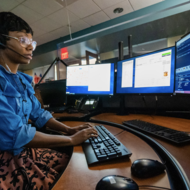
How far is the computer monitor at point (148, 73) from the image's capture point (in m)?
0.88

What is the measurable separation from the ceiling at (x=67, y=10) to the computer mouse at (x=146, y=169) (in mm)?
3384

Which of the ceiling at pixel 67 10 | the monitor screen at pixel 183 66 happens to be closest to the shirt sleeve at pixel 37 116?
the monitor screen at pixel 183 66

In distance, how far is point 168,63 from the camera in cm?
88

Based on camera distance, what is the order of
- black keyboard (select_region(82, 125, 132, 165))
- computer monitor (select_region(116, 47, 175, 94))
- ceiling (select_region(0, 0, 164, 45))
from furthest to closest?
ceiling (select_region(0, 0, 164, 45)) < computer monitor (select_region(116, 47, 175, 94)) < black keyboard (select_region(82, 125, 132, 165))

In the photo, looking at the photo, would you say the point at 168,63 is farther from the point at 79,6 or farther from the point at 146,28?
the point at 146,28

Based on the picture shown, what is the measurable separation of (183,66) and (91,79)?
0.78 metres

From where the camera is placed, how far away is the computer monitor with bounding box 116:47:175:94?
880mm

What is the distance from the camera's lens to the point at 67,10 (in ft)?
10.4

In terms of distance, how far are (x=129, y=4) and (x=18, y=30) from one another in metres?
3.14

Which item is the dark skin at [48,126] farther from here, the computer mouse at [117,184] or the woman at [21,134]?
the computer mouse at [117,184]

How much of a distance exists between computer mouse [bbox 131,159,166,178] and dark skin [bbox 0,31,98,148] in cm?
28

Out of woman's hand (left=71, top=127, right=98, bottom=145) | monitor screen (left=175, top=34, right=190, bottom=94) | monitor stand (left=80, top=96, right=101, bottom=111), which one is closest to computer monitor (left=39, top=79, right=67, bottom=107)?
monitor stand (left=80, top=96, right=101, bottom=111)

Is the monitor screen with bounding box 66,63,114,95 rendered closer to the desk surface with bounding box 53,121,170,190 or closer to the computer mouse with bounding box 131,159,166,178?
the desk surface with bounding box 53,121,170,190

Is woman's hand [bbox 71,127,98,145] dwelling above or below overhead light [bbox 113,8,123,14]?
below
